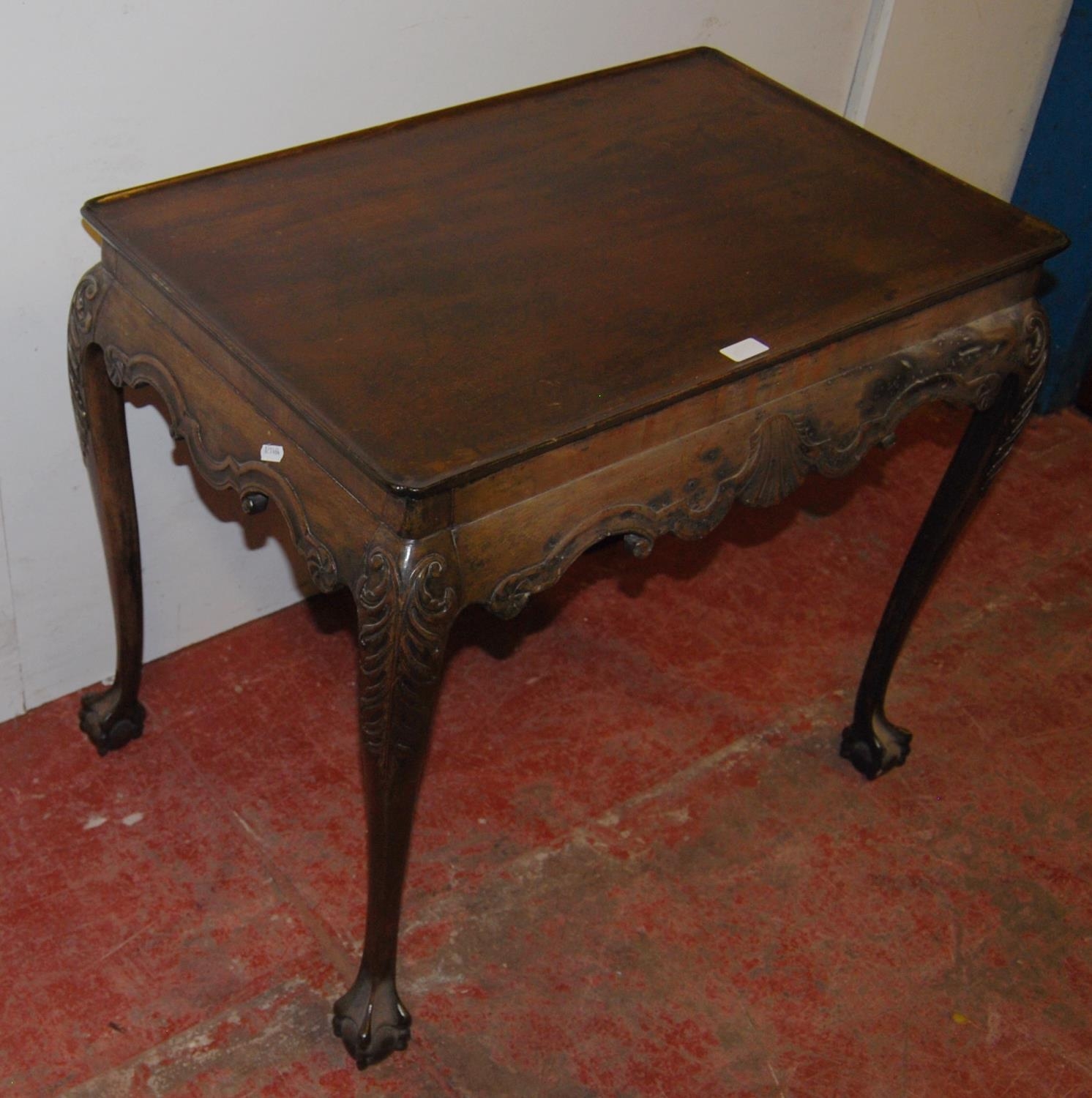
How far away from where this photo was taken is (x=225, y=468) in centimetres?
166

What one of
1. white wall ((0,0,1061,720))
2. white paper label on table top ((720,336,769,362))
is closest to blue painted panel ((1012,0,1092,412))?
white wall ((0,0,1061,720))

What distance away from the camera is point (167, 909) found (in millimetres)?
2033

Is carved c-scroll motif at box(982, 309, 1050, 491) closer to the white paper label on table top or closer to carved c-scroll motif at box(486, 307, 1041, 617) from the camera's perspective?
carved c-scroll motif at box(486, 307, 1041, 617)

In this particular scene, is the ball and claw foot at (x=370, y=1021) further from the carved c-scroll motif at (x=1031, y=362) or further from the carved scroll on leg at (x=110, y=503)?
the carved c-scroll motif at (x=1031, y=362)

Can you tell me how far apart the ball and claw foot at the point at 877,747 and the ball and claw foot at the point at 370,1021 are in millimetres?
860

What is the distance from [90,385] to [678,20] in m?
1.12

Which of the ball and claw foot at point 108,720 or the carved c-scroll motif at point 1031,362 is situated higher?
the carved c-scroll motif at point 1031,362

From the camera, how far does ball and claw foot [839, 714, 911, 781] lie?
233 centimetres

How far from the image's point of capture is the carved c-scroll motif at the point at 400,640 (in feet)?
4.74

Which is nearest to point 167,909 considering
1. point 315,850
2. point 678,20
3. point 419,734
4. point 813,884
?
point 315,850

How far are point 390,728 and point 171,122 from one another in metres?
0.89

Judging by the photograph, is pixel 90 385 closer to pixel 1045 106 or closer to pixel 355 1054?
pixel 355 1054

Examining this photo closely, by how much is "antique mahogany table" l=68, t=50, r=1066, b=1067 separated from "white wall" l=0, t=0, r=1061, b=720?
14cm

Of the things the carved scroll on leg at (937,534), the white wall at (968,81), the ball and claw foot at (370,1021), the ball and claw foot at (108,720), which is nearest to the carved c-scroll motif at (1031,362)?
the carved scroll on leg at (937,534)
